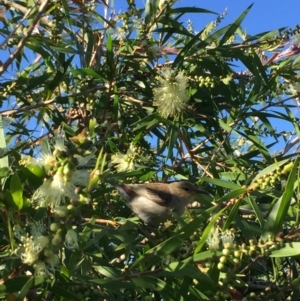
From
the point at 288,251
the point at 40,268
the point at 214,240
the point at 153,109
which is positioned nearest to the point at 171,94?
the point at 153,109

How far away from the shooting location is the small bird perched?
2.60 meters

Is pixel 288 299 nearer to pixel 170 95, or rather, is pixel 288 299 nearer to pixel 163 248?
pixel 163 248

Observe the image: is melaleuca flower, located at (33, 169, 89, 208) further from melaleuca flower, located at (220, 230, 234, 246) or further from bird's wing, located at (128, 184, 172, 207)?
bird's wing, located at (128, 184, 172, 207)

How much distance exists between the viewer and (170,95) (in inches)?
99.4

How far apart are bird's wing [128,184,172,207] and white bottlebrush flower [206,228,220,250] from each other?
101 centimetres

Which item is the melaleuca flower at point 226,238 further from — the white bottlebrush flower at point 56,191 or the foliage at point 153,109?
the white bottlebrush flower at point 56,191

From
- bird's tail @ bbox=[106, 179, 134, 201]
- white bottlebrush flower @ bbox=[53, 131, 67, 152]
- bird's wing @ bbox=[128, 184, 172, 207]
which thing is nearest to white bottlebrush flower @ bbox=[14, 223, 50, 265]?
white bottlebrush flower @ bbox=[53, 131, 67, 152]

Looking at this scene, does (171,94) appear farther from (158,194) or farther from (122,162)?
(158,194)

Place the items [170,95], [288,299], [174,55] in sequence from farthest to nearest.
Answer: [174,55] < [170,95] < [288,299]

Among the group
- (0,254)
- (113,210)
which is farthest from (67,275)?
(113,210)

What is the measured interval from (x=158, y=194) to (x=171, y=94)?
56 cm

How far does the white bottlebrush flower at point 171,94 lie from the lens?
99.3 inches

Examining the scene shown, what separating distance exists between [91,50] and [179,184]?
74 cm

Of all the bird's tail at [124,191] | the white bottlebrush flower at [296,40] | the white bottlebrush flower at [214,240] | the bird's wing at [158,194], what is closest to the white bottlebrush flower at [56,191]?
the white bottlebrush flower at [214,240]
